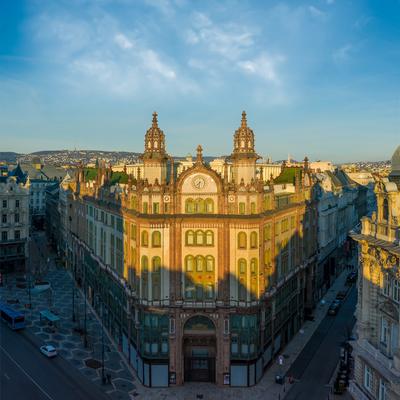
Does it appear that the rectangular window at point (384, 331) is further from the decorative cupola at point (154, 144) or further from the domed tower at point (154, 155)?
the decorative cupola at point (154, 144)

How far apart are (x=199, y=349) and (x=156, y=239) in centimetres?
1493

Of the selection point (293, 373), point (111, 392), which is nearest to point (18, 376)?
point (111, 392)

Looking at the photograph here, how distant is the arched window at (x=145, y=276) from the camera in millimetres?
55094

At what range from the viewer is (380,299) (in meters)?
43.3

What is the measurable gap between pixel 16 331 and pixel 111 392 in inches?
1085

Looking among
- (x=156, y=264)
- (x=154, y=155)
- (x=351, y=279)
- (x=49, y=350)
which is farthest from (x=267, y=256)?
(x=351, y=279)

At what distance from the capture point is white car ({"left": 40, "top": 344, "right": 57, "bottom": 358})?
63.2m

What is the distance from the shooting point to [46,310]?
→ 265 feet

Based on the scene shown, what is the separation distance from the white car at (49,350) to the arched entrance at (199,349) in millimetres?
20231

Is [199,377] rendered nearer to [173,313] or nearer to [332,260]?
[173,313]

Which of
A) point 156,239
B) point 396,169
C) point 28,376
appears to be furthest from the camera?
point 28,376

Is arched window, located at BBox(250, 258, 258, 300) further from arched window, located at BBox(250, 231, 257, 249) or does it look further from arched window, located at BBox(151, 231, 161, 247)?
arched window, located at BBox(151, 231, 161, 247)

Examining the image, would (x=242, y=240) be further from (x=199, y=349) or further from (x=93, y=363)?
(x=93, y=363)

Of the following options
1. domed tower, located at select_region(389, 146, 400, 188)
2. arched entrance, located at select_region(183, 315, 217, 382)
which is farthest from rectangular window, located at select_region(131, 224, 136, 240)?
domed tower, located at select_region(389, 146, 400, 188)
